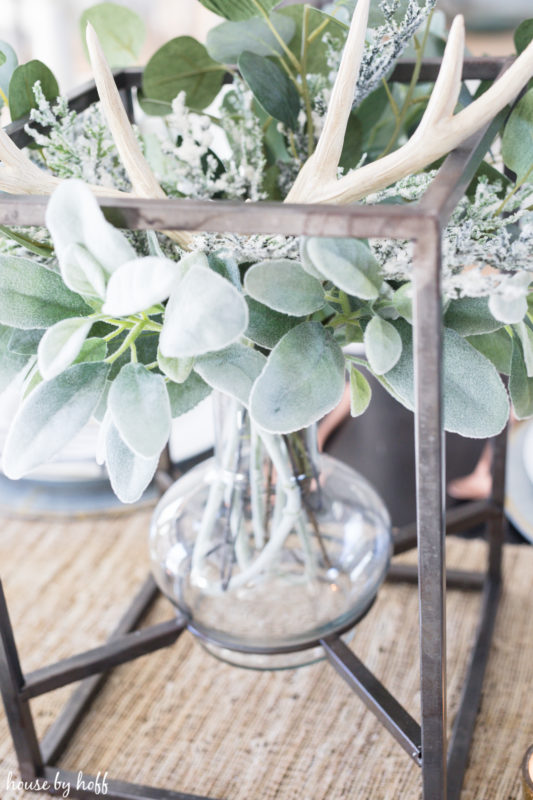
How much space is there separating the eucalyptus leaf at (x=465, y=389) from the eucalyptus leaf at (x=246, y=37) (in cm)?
26

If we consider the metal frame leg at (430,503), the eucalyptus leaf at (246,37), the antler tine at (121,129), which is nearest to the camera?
the metal frame leg at (430,503)

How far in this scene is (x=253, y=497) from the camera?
2.00 feet

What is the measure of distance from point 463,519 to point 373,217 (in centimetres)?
44

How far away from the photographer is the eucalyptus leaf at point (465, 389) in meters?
0.45

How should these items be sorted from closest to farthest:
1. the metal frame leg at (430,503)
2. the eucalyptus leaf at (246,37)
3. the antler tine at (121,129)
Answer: the metal frame leg at (430,503)
the antler tine at (121,129)
the eucalyptus leaf at (246,37)

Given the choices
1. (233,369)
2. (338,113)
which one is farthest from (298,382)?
(338,113)

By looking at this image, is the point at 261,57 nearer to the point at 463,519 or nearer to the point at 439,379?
the point at 439,379

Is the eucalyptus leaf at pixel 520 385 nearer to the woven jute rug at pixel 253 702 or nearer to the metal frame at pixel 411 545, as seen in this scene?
the metal frame at pixel 411 545

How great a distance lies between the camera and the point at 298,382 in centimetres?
44

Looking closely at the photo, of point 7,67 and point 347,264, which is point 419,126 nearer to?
point 347,264

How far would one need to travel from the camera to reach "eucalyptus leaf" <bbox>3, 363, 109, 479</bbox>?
0.43m

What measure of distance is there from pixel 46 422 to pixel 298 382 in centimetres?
12

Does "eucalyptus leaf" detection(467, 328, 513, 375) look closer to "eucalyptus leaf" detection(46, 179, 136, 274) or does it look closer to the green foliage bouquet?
the green foliage bouquet

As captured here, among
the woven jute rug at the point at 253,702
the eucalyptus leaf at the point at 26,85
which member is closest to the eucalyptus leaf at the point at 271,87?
the eucalyptus leaf at the point at 26,85
